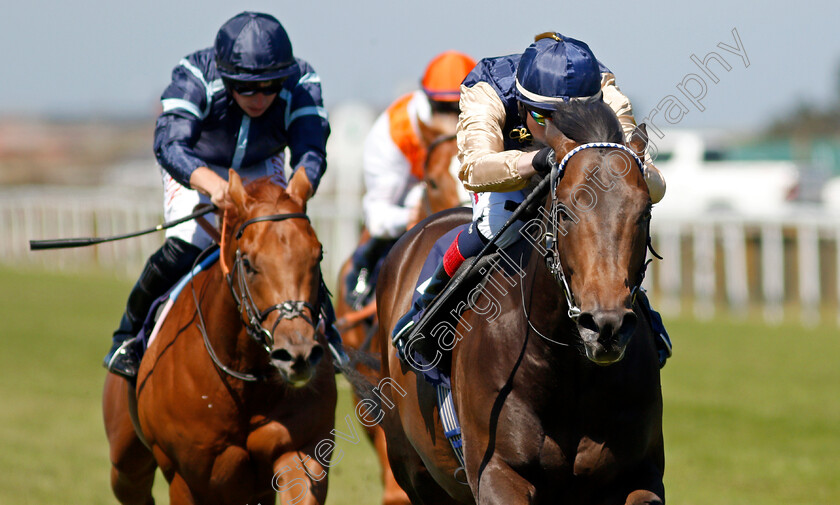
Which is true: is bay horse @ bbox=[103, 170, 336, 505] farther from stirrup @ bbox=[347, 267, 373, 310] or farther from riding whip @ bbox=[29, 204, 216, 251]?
stirrup @ bbox=[347, 267, 373, 310]

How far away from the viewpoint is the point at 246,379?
4.58 m

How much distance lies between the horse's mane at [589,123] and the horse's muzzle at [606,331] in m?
0.57

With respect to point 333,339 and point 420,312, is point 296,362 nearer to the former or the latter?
point 420,312

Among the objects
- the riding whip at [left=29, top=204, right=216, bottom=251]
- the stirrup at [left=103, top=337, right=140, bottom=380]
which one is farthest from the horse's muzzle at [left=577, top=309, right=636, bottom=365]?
the stirrup at [left=103, top=337, right=140, bottom=380]

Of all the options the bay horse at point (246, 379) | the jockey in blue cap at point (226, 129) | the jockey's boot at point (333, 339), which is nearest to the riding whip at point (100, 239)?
the jockey in blue cap at point (226, 129)

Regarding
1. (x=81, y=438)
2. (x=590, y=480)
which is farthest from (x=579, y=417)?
(x=81, y=438)

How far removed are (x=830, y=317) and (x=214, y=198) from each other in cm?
1207

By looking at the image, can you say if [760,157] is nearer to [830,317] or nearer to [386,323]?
[830,317]

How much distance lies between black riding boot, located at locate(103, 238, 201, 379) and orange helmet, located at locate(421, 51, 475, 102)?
87.5 inches

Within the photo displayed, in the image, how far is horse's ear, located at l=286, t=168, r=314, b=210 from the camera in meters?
4.53

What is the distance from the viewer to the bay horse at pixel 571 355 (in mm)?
3012

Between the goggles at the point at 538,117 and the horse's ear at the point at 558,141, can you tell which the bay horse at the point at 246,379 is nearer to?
the goggles at the point at 538,117

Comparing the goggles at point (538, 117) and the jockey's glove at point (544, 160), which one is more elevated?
the goggles at point (538, 117)

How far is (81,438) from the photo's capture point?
28.9 ft
